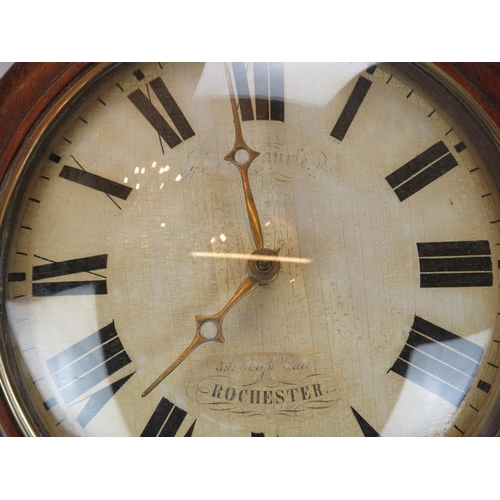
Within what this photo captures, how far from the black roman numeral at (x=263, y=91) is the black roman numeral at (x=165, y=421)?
33cm

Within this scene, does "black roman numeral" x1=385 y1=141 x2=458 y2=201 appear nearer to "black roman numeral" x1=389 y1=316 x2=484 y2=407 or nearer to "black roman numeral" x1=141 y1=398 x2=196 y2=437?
"black roman numeral" x1=389 y1=316 x2=484 y2=407

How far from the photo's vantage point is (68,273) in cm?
73

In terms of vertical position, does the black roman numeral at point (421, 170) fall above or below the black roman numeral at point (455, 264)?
above

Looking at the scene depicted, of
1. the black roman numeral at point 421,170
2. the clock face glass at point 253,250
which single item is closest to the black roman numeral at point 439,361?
the clock face glass at point 253,250

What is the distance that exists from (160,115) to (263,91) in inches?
4.8

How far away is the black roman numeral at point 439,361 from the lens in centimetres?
71

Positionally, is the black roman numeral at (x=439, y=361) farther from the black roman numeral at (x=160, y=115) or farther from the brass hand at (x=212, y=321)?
the black roman numeral at (x=160, y=115)

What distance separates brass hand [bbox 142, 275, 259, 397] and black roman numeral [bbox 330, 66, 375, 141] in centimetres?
19

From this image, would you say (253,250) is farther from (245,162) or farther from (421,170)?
(421,170)

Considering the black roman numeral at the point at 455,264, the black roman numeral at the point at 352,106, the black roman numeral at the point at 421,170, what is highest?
the black roman numeral at the point at 352,106

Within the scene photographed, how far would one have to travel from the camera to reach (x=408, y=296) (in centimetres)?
72

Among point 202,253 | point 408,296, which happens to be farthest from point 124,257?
point 408,296

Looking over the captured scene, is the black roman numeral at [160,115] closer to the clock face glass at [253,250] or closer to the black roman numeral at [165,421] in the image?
the clock face glass at [253,250]
